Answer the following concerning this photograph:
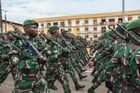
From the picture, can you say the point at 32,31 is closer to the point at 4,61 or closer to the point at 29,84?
the point at 29,84

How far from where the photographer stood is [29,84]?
273 cm

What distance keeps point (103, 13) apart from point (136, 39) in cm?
4369

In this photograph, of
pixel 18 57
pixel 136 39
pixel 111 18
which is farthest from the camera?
pixel 111 18

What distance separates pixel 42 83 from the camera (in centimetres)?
283

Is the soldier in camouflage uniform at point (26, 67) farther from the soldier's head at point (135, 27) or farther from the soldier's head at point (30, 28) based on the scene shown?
the soldier's head at point (135, 27)

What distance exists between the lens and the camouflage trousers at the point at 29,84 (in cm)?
272

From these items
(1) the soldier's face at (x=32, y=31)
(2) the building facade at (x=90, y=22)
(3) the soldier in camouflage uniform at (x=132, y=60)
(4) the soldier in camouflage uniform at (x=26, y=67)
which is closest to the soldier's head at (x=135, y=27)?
(3) the soldier in camouflage uniform at (x=132, y=60)

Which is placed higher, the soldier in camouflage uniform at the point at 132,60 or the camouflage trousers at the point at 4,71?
the soldier in camouflage uniform at the point at 132,60

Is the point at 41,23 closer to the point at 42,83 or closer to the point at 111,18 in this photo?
the point at 111,18

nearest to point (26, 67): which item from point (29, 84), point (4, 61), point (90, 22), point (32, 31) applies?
point (29, 84)

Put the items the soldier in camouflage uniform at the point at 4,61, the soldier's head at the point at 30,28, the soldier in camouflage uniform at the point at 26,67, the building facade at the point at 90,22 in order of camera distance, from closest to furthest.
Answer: the soldier in camouflage uniform at the point at 26,67, the soldier's head at the point at 30,28, the soldier in camouflage uniform at the point at 4,61, the building facade at the point at 90,22

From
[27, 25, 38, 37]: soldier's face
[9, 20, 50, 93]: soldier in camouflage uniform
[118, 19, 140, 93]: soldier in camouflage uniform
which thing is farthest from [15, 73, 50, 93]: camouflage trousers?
[118, 19, 140, 93]: soldier in camouflage uniform

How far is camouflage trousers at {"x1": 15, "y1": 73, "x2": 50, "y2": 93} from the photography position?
2.72m

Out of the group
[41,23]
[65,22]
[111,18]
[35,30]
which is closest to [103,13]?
[111,18]
